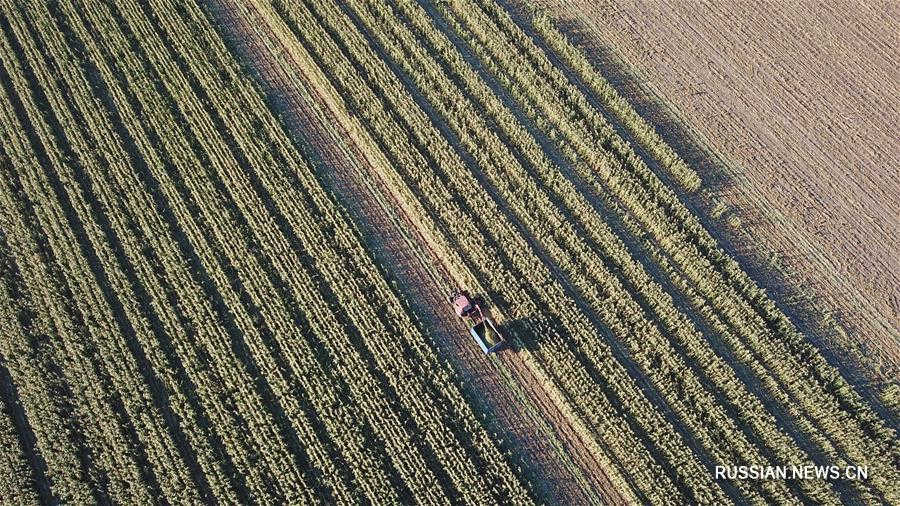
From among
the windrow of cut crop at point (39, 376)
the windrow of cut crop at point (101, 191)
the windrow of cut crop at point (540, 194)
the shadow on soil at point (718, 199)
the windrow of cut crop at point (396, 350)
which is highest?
the shadow on soil at point (718, 199)

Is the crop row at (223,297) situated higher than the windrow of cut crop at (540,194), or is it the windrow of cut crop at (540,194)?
the windrow of cut crop at (540,194)

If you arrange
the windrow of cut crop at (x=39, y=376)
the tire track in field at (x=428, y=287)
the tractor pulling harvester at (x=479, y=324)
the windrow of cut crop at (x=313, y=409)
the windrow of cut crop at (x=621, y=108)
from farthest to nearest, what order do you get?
1. the windrow of cut crop at (x=621, y=108)
2. the tractor pulling harvester at (x=479, y=324)
3. the tire track in field at (x=428, y=287)
4. the windrow of cut crop at (x=313, y=409)
5. the windrow of cut crop at (x=39, y=376)

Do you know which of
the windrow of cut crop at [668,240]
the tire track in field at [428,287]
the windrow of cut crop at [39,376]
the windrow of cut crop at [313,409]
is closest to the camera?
the windrow of cut crop at [39,376]

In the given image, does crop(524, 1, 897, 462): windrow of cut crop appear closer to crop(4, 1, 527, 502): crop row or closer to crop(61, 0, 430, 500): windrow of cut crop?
crop(4, 1, 527, 502): crop row

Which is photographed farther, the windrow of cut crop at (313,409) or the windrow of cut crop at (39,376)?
the windrow of cut crop at (313,409)

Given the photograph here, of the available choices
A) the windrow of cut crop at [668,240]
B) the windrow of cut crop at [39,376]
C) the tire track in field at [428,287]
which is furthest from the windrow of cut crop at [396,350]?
the windrow of cut crop at [668,240]

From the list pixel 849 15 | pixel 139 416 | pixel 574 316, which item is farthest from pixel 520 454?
pixel 849 15

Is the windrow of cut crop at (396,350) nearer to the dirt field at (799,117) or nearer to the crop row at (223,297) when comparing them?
the crop row at (223,297)

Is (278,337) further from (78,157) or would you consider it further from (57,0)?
(57,0)
